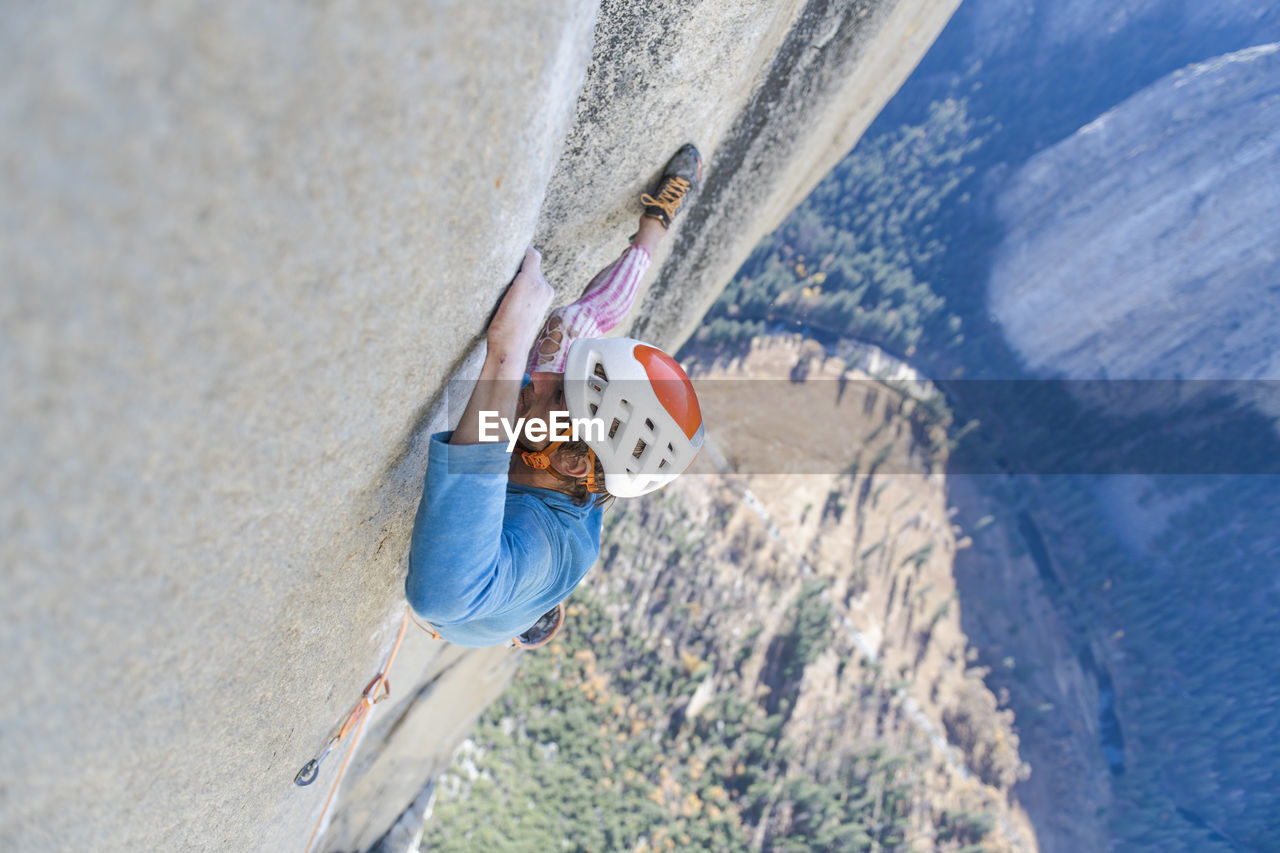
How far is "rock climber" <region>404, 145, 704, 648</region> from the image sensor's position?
49.5 inches

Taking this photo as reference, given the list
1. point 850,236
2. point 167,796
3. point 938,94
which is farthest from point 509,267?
point 938,94

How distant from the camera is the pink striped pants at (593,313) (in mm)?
1899

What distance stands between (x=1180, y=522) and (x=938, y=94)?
44.8 ft

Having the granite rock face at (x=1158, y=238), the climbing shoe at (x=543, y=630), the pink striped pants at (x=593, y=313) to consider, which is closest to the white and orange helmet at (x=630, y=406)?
the pink striped pants at (x=593, y=313)

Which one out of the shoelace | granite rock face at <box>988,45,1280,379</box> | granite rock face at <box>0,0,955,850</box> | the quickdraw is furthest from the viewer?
granite rock face at <box>988,45,1280,379</box>

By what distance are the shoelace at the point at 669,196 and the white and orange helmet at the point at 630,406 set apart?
923 millimetres

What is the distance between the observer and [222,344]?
78 centimetres

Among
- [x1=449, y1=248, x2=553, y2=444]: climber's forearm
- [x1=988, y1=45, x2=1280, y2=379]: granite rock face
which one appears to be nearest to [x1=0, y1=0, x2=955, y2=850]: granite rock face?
[x1=449, y1=248, x2=553, y2=444]: climber's forearm

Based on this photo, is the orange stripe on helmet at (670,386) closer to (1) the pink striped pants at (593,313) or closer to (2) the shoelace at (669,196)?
(1) the pink striped pants at (593,313)

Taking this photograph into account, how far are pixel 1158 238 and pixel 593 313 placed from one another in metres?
18.1

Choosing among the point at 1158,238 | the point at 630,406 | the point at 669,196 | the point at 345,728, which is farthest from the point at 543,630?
the point at 1158,238

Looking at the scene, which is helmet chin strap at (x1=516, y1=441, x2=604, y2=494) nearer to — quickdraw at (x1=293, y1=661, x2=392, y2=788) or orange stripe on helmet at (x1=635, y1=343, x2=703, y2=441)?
orange stripe on helmet at (x1=635, y1=343, x2=703, y2=441)

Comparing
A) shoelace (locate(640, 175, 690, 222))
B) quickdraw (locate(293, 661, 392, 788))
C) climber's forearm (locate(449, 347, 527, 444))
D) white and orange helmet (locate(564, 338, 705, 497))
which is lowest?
quickdraw (locate(293, 661, 392, 788))

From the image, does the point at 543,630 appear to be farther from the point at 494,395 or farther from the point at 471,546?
the point at 494,395
